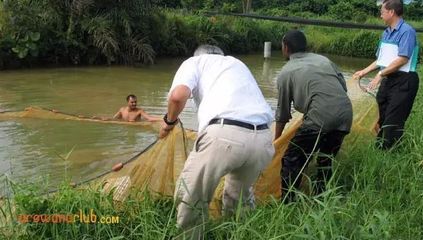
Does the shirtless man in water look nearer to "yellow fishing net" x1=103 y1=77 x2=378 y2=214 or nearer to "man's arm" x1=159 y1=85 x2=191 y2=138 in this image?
"yellow fishing net" x1=103 y1=77 x2=378 y2=214

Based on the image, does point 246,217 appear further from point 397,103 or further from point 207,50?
point 397,103

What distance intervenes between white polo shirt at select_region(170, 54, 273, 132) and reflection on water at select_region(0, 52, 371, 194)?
7.36ft

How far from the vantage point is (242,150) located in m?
2.99

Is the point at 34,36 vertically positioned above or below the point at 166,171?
above

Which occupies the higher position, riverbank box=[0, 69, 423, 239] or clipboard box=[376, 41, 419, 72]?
clipboard box=[376, 41, 419, 72]

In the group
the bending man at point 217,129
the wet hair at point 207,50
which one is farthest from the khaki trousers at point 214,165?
the wet hair at point 207,50

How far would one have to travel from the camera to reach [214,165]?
2992mm

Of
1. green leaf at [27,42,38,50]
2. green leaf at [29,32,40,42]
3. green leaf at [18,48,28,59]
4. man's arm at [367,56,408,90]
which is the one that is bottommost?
green leaf at [18,48,28,59]

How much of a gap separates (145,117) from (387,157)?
483 centimetres

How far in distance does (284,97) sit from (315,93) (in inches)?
9.0

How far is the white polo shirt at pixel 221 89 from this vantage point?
3045 millimetres

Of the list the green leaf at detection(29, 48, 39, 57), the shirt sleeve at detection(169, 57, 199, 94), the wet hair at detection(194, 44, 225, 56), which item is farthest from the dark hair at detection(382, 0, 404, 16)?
the green leaf at detection(29, 48, 39, 57)

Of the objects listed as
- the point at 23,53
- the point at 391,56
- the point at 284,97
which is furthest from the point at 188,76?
the point at 23,53

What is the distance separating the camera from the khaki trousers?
9.77 ft
